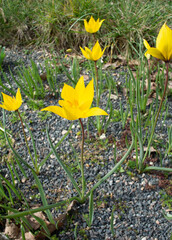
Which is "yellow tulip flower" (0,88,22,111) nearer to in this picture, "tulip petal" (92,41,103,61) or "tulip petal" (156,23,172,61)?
"tulip petal" (92,41,103,61)

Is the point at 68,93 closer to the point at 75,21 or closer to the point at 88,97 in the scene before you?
the point at 88,97

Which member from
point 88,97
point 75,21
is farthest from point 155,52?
point 75,21

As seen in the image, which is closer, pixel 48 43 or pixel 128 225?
pixel 128 225

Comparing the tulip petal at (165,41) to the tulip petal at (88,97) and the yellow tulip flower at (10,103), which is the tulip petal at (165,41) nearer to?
the tulip petal at (88,97)

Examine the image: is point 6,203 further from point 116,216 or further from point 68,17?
point 68,17

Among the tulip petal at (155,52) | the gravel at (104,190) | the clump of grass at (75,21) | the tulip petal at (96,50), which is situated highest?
the clump of grass at (75,21)

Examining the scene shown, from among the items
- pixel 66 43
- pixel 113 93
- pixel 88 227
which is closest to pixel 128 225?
pixel 88 227

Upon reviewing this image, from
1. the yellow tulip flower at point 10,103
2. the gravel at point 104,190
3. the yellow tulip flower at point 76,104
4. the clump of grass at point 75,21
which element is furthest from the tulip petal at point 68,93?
the clump of grass at point 75,21
